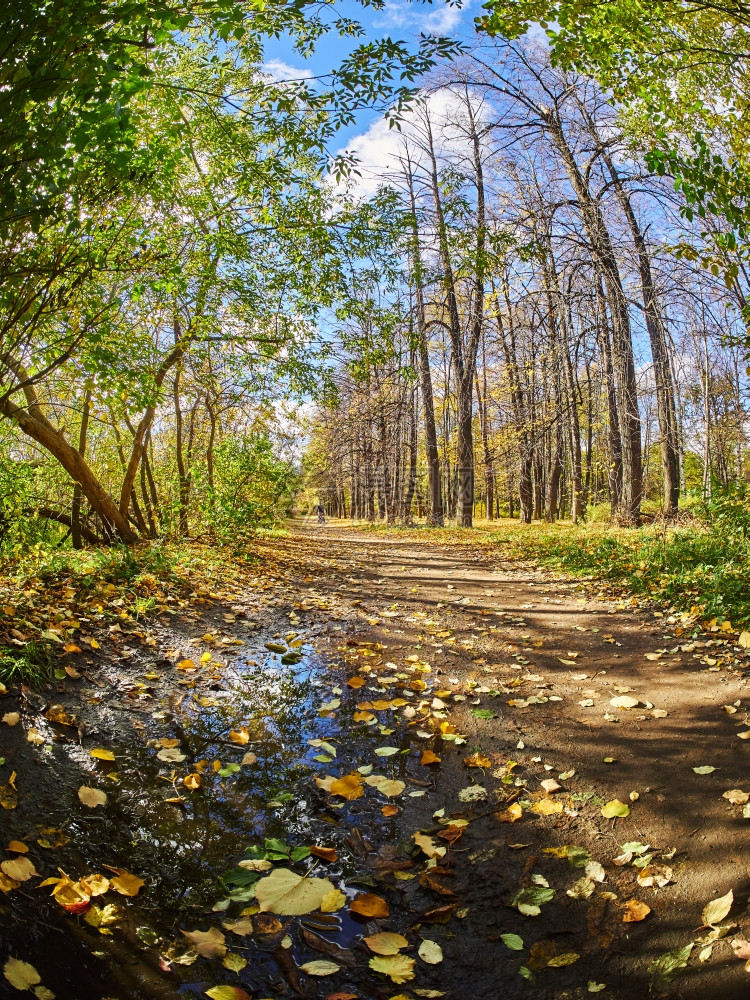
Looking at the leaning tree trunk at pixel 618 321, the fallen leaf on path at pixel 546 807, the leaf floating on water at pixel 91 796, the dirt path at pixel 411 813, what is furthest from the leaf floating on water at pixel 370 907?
the leaning tree trunk at pixel 618 321

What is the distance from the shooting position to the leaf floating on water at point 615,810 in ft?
8.03

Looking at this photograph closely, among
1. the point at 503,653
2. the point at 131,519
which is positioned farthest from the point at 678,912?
the point at 131,519

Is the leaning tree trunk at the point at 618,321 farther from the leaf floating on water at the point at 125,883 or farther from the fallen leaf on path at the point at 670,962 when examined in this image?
the leaf floating on water at the point at 125,883

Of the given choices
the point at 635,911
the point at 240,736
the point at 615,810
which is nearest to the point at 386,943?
the point at 635,911

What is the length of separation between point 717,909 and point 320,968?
1342 mm

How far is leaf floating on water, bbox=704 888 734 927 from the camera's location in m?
1.81

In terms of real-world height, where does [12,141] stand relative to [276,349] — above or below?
below

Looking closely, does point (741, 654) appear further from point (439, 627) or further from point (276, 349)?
point (276, 349)

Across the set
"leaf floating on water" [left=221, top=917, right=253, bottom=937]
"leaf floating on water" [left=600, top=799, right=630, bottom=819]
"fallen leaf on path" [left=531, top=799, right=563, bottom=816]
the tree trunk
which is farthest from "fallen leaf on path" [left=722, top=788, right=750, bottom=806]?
the tree trunk

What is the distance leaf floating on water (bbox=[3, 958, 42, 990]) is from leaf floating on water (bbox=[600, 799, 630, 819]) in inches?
86.8

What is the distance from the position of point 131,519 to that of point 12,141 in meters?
8.22

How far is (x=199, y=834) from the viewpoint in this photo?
7.63 feet

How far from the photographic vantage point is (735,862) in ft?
6.71

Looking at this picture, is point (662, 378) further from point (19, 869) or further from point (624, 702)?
point (19, 869)
